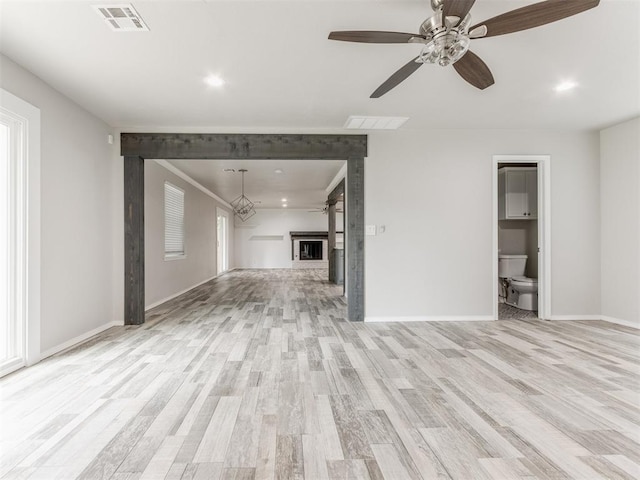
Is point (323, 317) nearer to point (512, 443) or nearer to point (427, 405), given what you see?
point (427, 405)

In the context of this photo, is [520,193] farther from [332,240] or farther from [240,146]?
[332,240]

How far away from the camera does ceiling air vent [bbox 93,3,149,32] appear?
205 centimetres

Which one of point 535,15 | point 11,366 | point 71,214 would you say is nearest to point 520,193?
point 535,15

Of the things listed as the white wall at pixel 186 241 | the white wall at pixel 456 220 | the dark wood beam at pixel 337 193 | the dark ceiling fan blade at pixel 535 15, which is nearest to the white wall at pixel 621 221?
the white wall at pixel 456 220

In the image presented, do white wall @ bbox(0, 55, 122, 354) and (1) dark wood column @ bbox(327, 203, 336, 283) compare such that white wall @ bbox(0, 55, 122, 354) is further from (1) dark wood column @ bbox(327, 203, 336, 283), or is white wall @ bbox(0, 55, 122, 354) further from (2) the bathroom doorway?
(1) dark wood column @ bbox(327, 203, 336, 283)

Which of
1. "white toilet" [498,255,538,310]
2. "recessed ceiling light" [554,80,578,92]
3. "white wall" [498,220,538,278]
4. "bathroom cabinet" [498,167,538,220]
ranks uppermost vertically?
"recessed ceiling light" [554,80,578,92]

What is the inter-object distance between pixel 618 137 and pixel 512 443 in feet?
14.6

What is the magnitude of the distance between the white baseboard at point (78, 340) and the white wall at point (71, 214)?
0.04ft

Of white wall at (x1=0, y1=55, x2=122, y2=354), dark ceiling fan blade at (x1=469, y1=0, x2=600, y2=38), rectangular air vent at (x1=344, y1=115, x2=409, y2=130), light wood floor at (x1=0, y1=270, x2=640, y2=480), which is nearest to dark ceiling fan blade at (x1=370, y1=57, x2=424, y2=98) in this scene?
dark ceiling fan blade at (x1=469, y1=0, x2=600, y2=38)

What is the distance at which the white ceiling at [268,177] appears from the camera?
6.03 meters

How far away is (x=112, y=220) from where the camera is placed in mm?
4195

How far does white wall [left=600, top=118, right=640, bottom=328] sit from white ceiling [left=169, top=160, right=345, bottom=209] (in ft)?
12.1

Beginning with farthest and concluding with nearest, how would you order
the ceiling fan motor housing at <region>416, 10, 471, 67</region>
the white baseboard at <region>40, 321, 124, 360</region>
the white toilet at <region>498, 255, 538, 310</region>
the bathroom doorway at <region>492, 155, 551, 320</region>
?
the white toilet at <region>498, 255, 538, 310</region>, the bathroom doorway at <region>492, 155, 551, 320</region>, the white baseboard at <region>40, 321, 124, 360</region>, the ceiling fan motor housing at <region>416, 10, 471, 67</region>

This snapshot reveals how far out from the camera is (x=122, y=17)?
214 centimetres
